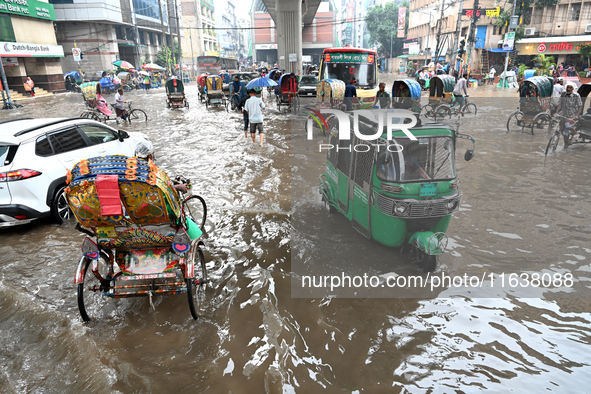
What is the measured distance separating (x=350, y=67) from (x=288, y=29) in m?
13.1

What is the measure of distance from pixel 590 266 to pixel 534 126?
1017cm

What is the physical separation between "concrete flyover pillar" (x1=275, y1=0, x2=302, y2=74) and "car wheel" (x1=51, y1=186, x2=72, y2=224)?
24.2 metres

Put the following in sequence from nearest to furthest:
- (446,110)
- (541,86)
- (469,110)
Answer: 1. (541,86)
2. (446,110)
3. (469,110)

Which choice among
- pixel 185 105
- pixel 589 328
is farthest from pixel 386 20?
pixel 589 328

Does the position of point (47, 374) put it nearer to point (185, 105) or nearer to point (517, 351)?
point (517, 351)

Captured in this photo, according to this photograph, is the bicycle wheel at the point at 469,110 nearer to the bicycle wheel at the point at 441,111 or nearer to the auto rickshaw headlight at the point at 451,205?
the bicycle wheel at the point at 441,111

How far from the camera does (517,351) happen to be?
3428 mm

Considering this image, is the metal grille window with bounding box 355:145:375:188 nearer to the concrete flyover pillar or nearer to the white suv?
the white suv

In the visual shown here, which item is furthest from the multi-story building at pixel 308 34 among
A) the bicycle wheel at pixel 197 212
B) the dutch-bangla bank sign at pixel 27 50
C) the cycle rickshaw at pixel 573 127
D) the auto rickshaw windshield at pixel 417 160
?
the auto rickshaw windshield at pixel 417 160

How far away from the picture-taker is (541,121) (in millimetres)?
12758

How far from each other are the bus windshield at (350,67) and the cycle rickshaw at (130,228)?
13.8 meters

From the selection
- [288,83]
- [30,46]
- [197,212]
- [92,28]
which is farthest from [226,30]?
[197,212]

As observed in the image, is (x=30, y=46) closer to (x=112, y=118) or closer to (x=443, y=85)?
(x=112, y=118)

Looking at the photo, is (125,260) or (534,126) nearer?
(125,260)
